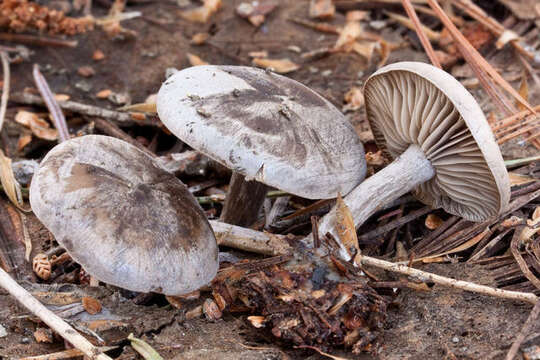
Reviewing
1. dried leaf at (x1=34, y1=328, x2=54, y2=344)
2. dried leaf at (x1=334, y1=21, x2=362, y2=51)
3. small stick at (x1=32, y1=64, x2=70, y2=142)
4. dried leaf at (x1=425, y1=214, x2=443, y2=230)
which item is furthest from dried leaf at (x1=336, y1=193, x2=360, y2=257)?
dried leaf at (x1=334, y1=21, x2=362, y2=51)

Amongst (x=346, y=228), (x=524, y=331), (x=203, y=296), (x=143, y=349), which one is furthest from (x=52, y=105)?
(x=524, y=331)

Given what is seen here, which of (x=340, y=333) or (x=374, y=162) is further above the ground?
(x=374, y=162)

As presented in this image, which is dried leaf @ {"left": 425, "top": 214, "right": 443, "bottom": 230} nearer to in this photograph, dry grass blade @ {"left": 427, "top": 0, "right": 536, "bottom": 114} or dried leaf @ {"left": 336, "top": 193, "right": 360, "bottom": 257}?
dried leaf @ {"left": 336, "top": 193, "right": 360, "bottom": 257}

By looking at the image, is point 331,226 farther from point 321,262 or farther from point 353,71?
point 353,71

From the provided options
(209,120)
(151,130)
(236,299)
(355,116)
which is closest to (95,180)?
(209,120)

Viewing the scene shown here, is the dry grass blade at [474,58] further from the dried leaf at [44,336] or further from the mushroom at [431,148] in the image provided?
the dried leaf at [44,336]

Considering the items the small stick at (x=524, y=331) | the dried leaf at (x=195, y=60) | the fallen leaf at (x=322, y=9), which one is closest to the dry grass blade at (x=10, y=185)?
the dried leaf at (x=195, y=60)
